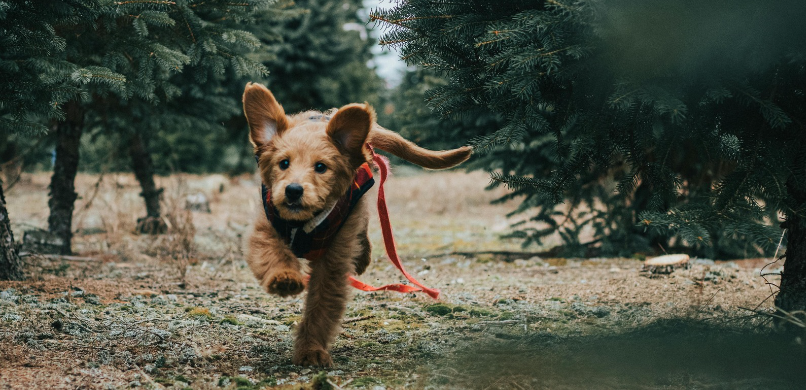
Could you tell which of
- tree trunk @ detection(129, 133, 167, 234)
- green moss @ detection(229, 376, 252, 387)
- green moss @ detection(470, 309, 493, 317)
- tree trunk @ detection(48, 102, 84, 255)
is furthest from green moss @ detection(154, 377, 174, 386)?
tree trunk @ detection(129, 133, 167, 234)

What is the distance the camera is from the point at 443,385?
2.89 metres

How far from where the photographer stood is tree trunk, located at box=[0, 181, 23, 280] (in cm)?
451

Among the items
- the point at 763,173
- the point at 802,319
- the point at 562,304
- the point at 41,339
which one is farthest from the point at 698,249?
the point at 41,339

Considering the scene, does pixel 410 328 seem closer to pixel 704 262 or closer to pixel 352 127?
pixel 352 127

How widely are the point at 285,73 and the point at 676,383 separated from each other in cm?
1472

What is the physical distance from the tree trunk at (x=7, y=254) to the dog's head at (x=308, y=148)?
2.41m

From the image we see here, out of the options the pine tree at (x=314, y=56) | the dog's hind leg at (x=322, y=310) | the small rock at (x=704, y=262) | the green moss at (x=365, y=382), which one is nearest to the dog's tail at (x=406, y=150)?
the dog's hind leg at (x=322, y=310)

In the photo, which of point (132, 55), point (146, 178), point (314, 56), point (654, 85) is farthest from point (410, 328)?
point (314, 56)

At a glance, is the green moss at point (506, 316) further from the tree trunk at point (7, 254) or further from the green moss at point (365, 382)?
the tree trunk at point (7, 254)

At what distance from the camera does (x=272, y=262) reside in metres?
3.13

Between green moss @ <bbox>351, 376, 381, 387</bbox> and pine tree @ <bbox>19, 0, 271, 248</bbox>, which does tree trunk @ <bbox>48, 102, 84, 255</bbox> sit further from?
green moss @ <bbox>351, 376, 381, 387</bbox>

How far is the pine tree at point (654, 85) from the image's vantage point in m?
2.71

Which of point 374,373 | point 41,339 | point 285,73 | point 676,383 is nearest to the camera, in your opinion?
point 676,383

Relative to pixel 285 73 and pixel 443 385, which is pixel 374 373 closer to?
pixel 443 385
